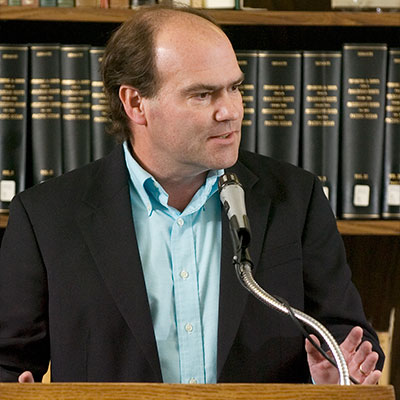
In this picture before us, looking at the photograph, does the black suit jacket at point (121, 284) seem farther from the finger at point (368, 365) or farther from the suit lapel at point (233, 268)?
the finger at point (368, 365)

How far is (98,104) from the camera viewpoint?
4.84 feet

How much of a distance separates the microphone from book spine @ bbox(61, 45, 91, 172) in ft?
1.82

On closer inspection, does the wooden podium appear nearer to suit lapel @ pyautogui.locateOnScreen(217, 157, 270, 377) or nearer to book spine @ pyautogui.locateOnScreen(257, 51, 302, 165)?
suit lapel @ pyautogui.locateOnScreen(217, 157, 270, 377)

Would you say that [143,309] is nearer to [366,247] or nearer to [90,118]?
[90,118]

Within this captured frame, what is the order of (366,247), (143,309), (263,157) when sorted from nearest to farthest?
(143,309) → (263,157) → (366,247)

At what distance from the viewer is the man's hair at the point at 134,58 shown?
4.30ft

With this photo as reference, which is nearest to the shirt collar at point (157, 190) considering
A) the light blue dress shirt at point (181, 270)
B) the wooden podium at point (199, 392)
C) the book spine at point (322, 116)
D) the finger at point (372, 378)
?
the light blue dress shirt at point (181, 270)

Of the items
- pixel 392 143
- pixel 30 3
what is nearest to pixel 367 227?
pixel 392 143

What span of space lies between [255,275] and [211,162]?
20 centimetres

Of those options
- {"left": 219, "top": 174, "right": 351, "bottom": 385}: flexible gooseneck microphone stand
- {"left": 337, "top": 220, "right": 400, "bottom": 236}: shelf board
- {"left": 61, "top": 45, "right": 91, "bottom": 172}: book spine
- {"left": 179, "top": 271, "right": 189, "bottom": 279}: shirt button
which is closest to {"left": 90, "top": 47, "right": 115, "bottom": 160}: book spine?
{"left": 61, "top": 45, "right": 91, "bottom": 172}: book spine

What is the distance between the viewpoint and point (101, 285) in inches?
50.0

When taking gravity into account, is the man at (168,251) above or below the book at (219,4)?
below

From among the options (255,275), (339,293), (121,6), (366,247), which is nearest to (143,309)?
(255,275)

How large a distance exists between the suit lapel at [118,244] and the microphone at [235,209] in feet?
1.09
